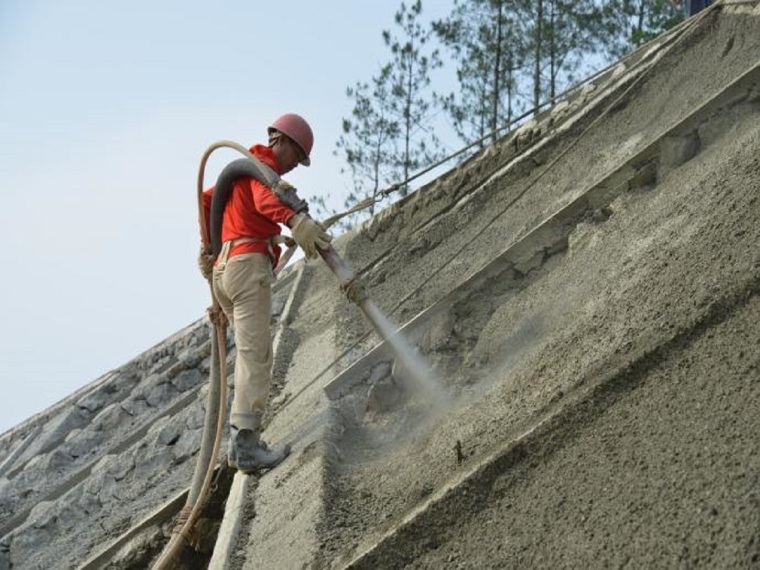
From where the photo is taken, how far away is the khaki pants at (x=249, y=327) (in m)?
5.20

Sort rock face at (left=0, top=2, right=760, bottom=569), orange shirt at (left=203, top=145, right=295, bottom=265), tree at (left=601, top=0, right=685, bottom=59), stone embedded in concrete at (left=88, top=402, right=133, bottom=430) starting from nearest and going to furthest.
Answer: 1. rock face at (left=0, top=2, right=760, bottom=569)
2. orange shirt at (left=203, top=145, right=295, bottom=265)
3. stone embedded in concrete at (left=88, top=402, right=133, bottom=430)
4. tree at (left=601, top=0, right=685, bottom=59)

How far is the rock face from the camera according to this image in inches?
136

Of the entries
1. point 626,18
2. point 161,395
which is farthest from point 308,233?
point 626,18

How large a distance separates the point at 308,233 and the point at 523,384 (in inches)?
46.4

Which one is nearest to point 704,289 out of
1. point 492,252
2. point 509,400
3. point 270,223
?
point 509,400

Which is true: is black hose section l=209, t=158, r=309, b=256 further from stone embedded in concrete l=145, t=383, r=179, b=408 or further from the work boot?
stone embedded in concrete l=145, t=383, r=179, b=408

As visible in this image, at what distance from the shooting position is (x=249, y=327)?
17.3 ft

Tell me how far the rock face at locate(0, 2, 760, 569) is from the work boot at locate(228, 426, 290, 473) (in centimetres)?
8

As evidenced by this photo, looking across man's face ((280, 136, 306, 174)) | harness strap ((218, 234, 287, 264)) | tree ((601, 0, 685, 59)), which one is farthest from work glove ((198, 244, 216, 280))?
tree ((601, 0, 685, 59))

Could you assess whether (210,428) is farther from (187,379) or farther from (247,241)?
(187,379)

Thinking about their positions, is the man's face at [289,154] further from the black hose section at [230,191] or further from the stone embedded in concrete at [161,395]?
the stone embedded in concrete at [161,395]

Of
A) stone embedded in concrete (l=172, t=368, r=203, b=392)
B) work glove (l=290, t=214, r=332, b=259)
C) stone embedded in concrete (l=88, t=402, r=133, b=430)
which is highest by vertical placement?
work glove (l=290, t=214, r=332, b=259)

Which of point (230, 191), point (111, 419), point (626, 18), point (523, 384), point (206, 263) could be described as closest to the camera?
point (523, 384)

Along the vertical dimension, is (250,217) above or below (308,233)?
above
